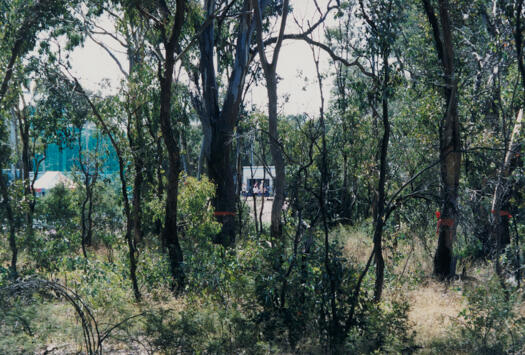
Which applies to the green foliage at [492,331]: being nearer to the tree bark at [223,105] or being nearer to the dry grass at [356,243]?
the dry grass at [356,243]

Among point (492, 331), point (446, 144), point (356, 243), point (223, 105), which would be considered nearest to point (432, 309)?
point (492, 331)

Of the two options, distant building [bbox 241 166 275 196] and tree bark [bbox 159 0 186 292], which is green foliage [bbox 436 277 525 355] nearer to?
distant building [bbox 241 166 275 196]

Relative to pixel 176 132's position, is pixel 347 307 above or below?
below

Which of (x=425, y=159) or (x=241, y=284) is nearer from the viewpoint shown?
(x=241, y=284)

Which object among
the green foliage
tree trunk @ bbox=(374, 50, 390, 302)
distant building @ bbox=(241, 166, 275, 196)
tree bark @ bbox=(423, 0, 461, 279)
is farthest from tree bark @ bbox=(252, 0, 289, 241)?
the green foliage

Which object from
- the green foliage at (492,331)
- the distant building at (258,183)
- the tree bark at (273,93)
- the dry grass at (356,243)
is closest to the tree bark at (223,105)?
the distant building at (258,183)

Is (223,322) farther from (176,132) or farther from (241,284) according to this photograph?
(176,132)

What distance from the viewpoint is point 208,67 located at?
14359 millimetres

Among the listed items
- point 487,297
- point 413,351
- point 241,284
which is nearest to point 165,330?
point 241,284

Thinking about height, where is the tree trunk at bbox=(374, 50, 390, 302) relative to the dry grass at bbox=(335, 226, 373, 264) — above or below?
above

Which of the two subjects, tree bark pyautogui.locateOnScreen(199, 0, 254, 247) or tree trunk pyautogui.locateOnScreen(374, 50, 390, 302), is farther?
tree bark pyautogui.locateOnScreen(199, 0, 254, 247)

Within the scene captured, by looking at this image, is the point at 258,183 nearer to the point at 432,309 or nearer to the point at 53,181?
the point at 53,181

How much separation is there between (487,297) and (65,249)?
8.31 meters

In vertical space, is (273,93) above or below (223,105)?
below
